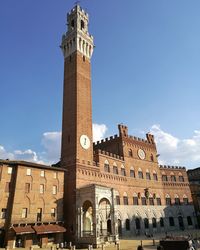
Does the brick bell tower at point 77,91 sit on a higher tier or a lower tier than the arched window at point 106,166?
higher

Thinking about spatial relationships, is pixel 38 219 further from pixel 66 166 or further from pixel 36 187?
pixel 66 166

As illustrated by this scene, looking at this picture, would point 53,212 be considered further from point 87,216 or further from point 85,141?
point 85,141

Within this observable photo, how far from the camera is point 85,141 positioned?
38.2m

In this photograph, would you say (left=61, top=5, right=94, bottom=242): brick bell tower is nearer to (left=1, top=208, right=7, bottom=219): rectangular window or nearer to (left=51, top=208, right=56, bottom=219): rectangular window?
(left=51, top=208, right=56, bottom=219): rectangular window

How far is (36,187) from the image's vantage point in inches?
1224

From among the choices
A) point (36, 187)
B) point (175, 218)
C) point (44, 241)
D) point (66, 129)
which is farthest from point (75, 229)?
point (175, 218)

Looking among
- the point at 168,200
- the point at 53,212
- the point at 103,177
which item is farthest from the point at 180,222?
the point at 53,212

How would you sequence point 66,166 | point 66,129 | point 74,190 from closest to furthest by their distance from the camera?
point 74,190 < point 66,166 < point 66,129

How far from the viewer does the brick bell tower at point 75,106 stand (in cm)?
3456

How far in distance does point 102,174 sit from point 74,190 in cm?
691

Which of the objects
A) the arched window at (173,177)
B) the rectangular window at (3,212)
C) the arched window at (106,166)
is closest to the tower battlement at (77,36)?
the arched window at (106,166)

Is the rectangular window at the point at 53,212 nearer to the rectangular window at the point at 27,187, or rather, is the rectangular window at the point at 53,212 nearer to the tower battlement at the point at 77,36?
the rectangular window at the point at 27,187

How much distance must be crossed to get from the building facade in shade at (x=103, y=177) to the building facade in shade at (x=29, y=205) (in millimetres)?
2539

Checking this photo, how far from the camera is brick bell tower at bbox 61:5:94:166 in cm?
3722
